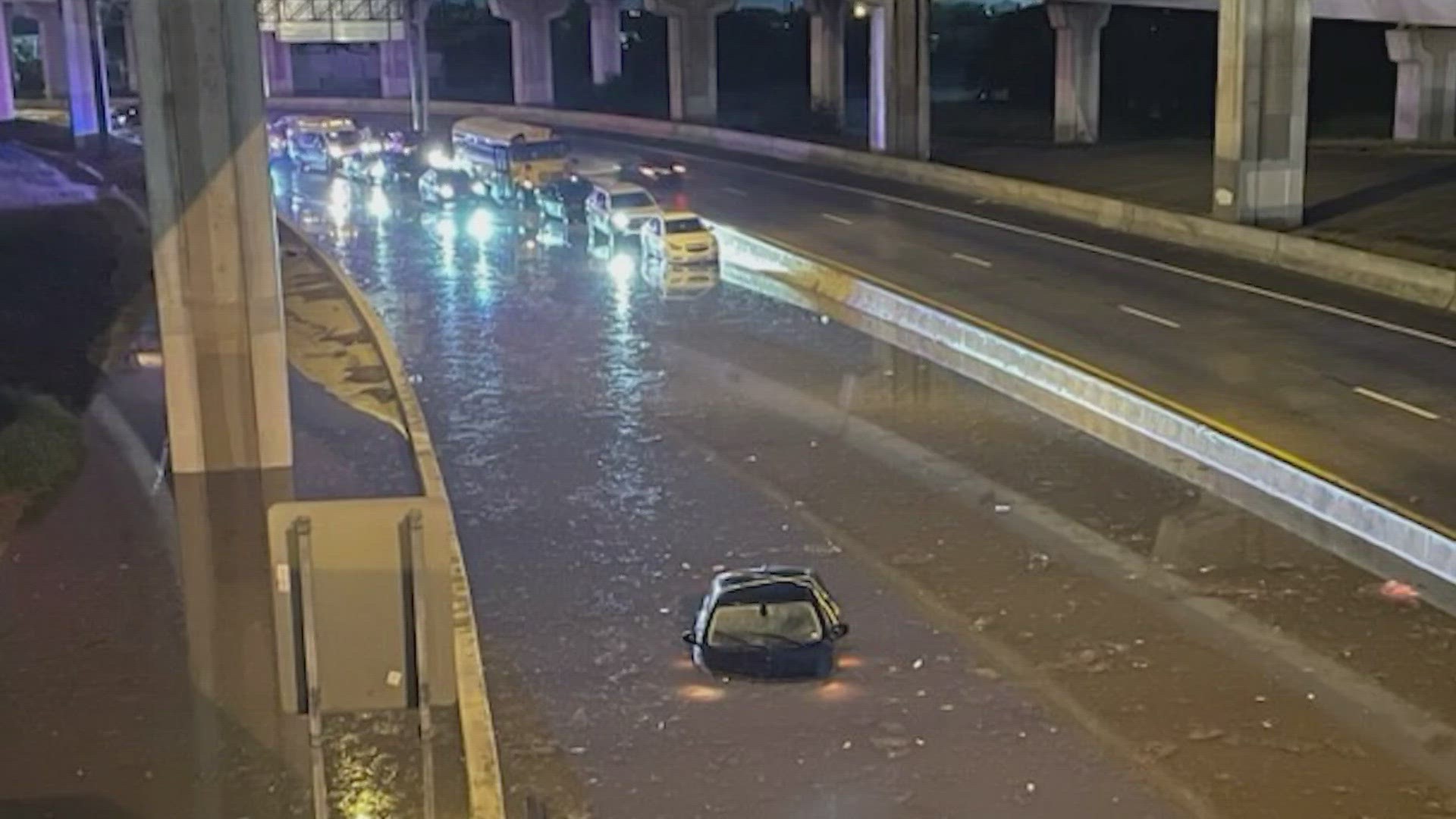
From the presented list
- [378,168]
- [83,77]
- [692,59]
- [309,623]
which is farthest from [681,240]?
[83,77]

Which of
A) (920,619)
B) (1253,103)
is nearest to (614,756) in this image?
(920,619)

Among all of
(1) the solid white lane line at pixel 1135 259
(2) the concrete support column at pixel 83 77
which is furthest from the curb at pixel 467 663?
(2) the concrete support column at pixel 83 77

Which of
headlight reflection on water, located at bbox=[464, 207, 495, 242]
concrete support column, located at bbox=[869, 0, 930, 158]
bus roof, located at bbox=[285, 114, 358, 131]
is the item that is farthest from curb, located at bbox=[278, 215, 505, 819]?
bus roof, located at bbox=[285, 114, 358, 131]

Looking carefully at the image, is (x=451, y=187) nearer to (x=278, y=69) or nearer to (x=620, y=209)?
(x=620, y=209)

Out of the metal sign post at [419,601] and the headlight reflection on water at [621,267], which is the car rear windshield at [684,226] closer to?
Result: the headlight reflection on water at [621,267]

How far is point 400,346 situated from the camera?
115 ft

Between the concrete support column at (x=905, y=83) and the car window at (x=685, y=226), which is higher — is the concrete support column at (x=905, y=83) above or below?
above

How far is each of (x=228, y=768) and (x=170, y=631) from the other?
3785mm

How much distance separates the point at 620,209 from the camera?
4672cm

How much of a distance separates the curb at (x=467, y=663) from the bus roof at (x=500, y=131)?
26.6 meters

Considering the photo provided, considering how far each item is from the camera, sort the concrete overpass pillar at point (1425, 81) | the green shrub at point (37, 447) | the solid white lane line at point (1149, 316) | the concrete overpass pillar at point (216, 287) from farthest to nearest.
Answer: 1. the concrete overpass pillar at point (1425, 81)
2. the solid white lane line at point (1149, 316)
3. the green shrub at point (37, 447)
4. the concrete overpass pillar at point (216, 287)

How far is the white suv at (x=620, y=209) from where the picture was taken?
46031mm

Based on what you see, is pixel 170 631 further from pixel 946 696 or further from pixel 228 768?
pixel 946 696

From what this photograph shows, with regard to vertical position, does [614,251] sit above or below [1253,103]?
below
